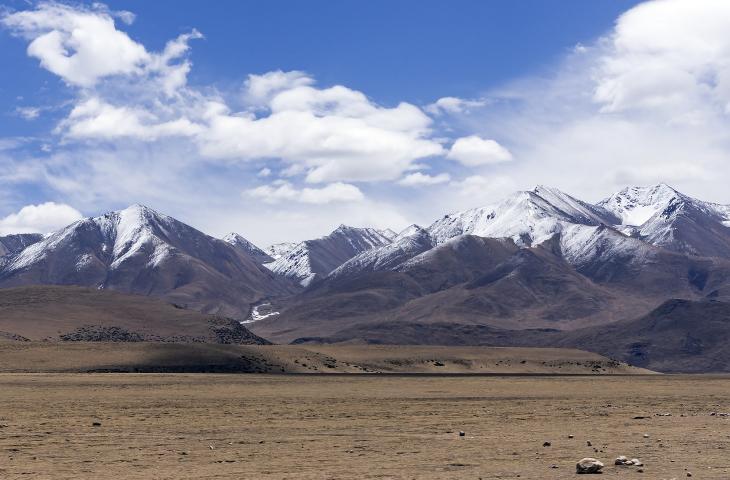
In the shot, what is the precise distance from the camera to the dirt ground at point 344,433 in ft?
89.9

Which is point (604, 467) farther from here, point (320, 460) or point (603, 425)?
point (603, 425)

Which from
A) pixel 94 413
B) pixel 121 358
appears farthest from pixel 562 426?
pixel 121 358

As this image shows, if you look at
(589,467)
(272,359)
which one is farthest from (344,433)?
(272,359)

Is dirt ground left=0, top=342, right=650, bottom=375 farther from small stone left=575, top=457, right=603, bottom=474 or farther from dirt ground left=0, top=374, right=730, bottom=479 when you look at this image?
small stone left=575, top=457, right=603, bottom=474

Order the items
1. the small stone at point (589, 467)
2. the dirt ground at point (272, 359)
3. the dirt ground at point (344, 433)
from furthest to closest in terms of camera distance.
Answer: the dirt ground at point (272, 359) → the dirt ground at point (344, 433) → the small stone at point (589, 467)

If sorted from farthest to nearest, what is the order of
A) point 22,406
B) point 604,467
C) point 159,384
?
point 159,384 < point 22,406 < point 604,467

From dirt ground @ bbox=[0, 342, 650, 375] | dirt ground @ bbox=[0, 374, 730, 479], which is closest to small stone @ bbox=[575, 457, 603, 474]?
dirt ground @ bbox=[0, 374, 730, 479]

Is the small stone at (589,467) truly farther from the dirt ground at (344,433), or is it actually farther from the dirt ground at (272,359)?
the dirt ground at (272,359)

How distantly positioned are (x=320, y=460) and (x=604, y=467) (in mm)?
8602

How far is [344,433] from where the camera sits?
37.9 m

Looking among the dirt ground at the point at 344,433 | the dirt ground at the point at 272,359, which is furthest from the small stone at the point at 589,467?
the dirt ground at the point at 272,359

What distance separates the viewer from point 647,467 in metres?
27.2

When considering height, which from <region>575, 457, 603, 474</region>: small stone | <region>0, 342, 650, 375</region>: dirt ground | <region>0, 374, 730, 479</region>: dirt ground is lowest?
<region>0, 374, 730, 479</region>: dirt ground

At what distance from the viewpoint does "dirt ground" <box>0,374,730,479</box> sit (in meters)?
27.4
